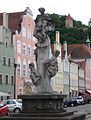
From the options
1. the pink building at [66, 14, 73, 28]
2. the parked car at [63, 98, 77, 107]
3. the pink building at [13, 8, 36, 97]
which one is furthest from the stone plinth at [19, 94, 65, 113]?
the pink building at [66, 14, 73, 28]

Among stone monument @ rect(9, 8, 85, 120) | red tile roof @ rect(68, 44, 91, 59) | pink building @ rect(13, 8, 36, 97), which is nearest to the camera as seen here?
stone monument @ rect(9, 8, 85, 120)

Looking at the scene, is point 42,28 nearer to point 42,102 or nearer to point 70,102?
point 42,102

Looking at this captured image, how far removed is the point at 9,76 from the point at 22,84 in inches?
172

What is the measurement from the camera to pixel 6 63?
63344 millimetres

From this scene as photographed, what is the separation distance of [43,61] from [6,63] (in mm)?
42287

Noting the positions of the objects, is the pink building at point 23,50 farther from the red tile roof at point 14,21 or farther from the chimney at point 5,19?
the chimney at point 5,19

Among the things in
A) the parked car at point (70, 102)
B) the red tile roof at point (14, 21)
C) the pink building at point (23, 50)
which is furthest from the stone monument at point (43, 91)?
the red tile roof at point (14, 21)

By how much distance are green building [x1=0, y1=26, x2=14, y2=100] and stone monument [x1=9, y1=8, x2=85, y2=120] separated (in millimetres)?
39789

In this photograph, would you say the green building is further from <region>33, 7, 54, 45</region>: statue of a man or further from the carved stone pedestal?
the carved stone pedestal

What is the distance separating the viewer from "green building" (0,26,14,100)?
6184cm

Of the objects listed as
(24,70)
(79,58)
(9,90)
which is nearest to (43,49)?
(9,90)

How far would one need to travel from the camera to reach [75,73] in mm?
99875

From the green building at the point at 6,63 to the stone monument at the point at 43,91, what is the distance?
3979 cm

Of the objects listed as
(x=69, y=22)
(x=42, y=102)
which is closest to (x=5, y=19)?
(x=42, y=102)
